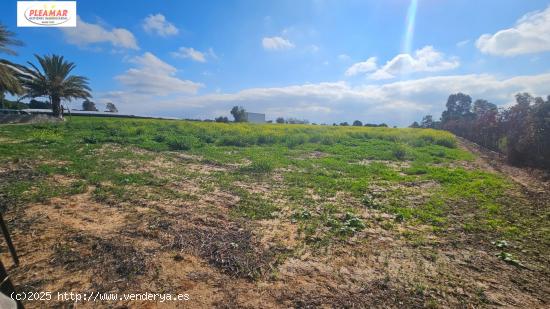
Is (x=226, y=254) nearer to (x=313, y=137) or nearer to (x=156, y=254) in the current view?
(x=156, y=254)

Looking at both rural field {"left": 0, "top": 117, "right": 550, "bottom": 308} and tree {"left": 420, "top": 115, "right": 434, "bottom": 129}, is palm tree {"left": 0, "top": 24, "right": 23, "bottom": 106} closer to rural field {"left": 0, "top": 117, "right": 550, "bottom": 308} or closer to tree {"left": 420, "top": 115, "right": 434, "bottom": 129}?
rural field {"left": 0, "top": 117, "right": 550, "bottom": 308}

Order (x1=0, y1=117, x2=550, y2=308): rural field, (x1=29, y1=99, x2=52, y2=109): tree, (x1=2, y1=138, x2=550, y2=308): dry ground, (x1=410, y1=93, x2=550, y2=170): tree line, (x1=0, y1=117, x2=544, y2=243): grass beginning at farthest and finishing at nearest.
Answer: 1. (x1=29, y1=99, x2=52, y2=109): tree
2. (x1=410, y1=93, x2=550, y2=170): tree line
3. (x1=0, y1=117, x2=544, y2=243): grass
4. (x1=0, y1=117, x2=550, y2=308): rural field
5. (x1=2, y1=138, x2=550, y2=308): dry ground

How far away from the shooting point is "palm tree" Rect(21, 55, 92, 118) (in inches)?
1159

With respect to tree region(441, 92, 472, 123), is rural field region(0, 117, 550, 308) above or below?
below

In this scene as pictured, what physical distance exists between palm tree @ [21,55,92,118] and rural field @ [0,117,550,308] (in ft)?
86.8

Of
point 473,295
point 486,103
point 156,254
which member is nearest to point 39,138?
point 156,254

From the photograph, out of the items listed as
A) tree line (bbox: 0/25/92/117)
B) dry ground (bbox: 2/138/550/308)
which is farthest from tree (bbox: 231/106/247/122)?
dry ground (bbox: 2/138/550/308)

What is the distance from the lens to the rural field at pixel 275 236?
11.9 feet

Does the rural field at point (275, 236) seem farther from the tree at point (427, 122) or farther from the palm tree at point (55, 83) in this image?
the tree at point (427, 122)

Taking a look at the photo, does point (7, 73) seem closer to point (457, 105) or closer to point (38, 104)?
point (38, 104)

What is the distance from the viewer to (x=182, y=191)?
26.0 ft

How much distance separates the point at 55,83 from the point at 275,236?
3741 centimetres

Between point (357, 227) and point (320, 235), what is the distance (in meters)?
1.01

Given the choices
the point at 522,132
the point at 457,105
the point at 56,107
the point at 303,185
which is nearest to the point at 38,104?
the point at 56,107
